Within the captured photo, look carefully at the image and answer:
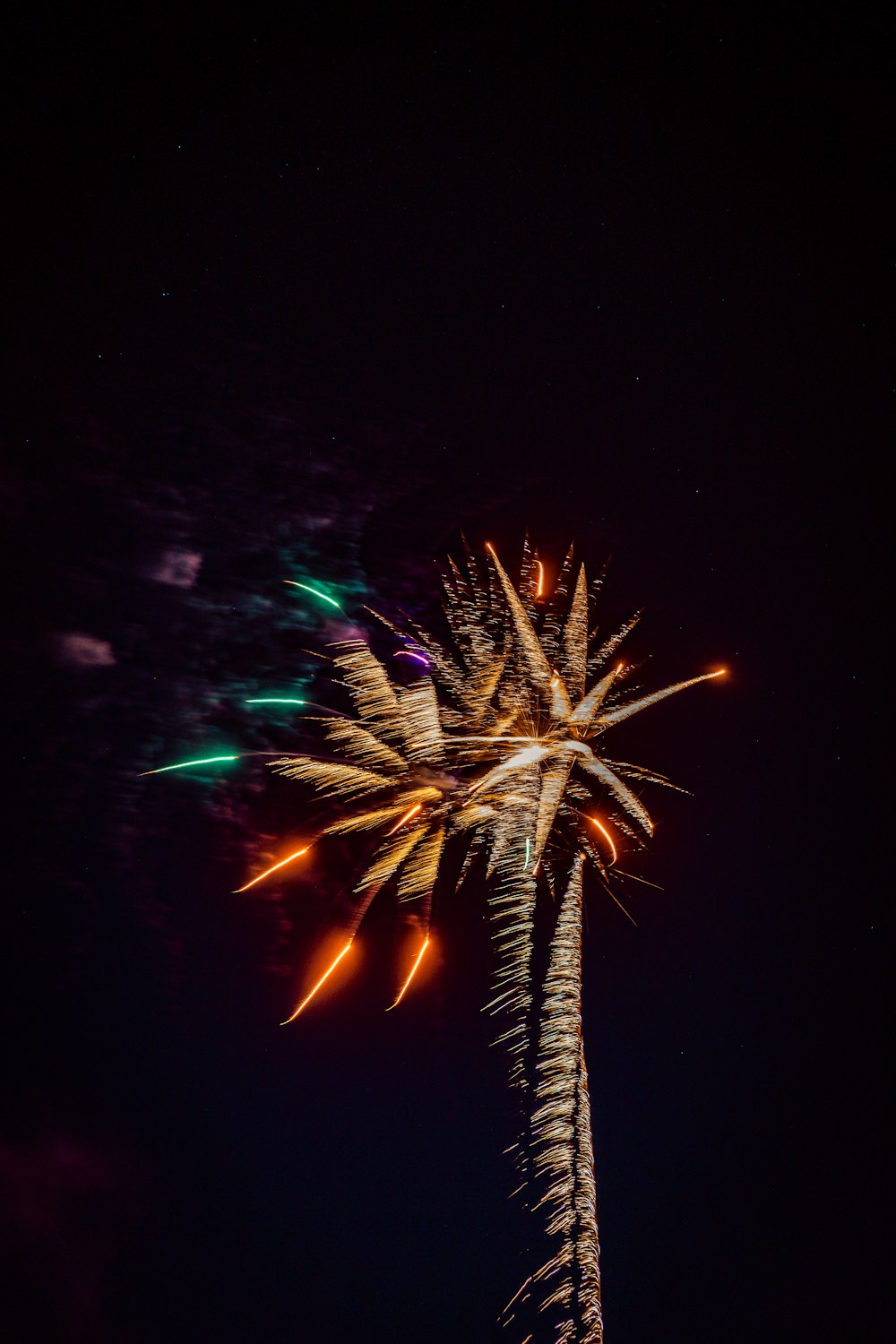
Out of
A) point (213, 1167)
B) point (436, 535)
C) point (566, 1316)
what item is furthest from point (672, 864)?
point (213, 1167)

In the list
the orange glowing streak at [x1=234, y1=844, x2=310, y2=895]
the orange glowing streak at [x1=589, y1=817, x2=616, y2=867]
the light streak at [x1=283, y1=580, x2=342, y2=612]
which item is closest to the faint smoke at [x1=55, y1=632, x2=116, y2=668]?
the light streak at [x1=283, y1=580, x2=342, y2=612]

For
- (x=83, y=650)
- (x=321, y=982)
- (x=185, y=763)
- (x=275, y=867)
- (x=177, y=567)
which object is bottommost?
(x=321, y=982)

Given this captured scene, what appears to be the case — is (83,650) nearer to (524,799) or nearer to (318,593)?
(318,593)

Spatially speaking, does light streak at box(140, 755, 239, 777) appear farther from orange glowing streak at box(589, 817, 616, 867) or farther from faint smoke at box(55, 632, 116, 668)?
orange glowing streak at box(589, 817, 616, 867)

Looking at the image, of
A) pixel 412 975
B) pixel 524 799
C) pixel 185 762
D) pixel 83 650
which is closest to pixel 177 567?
pixel 83 650

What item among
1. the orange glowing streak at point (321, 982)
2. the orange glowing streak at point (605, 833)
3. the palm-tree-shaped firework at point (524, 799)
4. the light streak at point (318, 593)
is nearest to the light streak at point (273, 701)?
the palm-tree-shaped firework at point (524, 799)

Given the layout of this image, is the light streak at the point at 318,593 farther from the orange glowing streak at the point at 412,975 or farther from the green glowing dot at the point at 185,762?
the orange glowing streak at the point at 412,975
